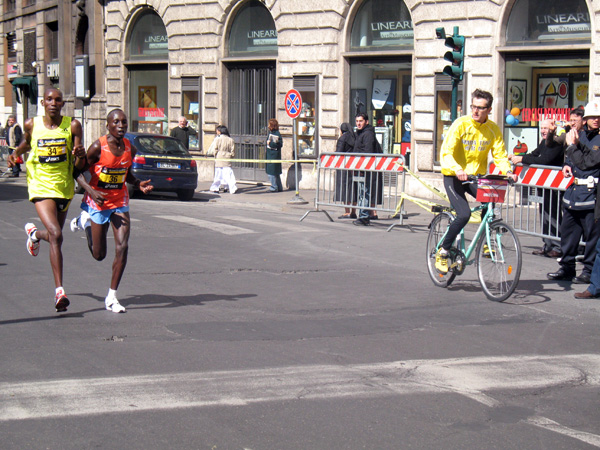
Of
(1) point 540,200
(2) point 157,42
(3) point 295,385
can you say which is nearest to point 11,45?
(2) point 157,42

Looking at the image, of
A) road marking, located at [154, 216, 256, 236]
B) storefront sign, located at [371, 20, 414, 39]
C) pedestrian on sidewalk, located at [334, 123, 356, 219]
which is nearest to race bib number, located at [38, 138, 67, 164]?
road marking, located at [154, 216, 256, 236]

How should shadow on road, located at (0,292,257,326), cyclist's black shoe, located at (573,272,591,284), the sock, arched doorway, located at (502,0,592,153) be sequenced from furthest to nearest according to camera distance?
arched doorway, located at (502,0,592,153)
cyclist's black shoe, located at (573,272,591,284)
shadow on road, located at (0,292,257,326)
the sock

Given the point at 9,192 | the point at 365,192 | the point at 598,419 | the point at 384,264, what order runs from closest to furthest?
the point at 598,419 < the point at 384,264 < the point at 365,192 < the point at 9,192

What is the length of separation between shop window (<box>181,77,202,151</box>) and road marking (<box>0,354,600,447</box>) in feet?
66.4

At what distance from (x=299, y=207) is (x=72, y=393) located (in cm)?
1305

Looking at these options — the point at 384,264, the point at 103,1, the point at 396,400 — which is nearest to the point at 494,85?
the point at 384,264

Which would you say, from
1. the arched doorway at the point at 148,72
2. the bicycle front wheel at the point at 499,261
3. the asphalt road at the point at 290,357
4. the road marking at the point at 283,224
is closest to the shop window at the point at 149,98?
the arched doorway at the point at 148,72

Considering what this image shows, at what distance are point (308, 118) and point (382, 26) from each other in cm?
310

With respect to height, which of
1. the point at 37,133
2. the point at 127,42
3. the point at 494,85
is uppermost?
the point at 127,42

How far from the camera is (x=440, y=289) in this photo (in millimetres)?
8883

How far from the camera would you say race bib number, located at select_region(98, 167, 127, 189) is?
7.44 metres

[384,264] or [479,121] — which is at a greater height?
[479,121]

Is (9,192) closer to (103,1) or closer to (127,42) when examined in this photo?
(127,42)

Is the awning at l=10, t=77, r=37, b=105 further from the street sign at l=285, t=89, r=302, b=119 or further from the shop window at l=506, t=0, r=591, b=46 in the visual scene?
the shop window at l=506, t=0, r=591, b=46
